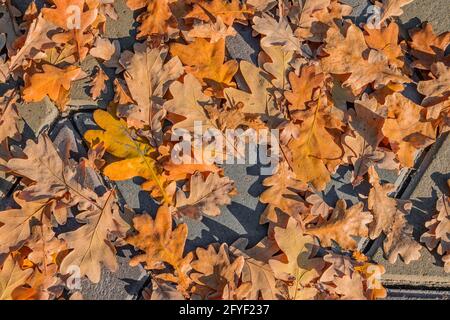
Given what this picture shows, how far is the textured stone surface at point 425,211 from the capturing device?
2.42 m

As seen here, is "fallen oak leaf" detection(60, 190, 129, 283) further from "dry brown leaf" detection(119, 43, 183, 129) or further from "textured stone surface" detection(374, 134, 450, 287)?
"textured stone surface" detection(374, 134, 450, 287)

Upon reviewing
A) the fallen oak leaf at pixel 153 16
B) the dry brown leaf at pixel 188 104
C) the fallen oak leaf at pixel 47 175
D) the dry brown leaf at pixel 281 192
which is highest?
the fallen oak leaf at pixel 153 16

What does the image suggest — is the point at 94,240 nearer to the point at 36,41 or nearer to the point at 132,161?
the point at 132,161

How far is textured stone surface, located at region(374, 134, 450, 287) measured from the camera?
2.42m

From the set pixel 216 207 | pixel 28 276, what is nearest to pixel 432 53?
pixel 216 207

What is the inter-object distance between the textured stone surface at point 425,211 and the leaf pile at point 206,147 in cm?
5

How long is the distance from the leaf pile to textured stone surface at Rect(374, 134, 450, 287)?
0.16 ft

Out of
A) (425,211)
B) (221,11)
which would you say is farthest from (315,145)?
(221,11)

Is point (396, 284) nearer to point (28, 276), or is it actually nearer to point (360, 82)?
point (360, 82)

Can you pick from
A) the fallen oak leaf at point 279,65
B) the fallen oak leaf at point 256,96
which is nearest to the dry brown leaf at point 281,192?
the fallen oak leaf at point 256,96

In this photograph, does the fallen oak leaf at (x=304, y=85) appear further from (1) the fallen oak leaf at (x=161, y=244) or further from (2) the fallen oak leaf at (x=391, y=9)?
(1) the fallen oak leaf at (x=161, y=244)

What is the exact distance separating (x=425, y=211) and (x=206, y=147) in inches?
41.6

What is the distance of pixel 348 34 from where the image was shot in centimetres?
239

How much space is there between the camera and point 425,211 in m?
2.45
